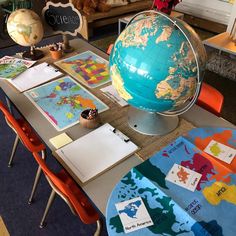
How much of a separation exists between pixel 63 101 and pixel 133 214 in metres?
0.73

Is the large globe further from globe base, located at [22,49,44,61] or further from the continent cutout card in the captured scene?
globe base, located at [22,49,44,61]

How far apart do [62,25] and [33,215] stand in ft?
4.01

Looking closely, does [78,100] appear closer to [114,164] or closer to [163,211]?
[114,164]

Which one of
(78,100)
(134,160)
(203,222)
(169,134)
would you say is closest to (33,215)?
(78,100)

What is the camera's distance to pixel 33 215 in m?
1.62

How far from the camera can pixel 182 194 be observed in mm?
920

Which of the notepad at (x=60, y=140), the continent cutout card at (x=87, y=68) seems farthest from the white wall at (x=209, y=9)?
the notepad at (x=60, y=140)

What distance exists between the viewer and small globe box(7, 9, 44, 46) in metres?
1.54

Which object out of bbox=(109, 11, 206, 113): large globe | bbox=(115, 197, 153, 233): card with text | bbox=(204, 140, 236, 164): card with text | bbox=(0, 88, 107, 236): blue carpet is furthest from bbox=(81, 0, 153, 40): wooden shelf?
bbox=(115, 197, 153, 233): card with text

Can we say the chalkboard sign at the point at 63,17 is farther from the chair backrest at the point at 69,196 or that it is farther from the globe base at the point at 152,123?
the chair backrest at the point at 69,196

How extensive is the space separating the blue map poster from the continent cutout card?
0.07m

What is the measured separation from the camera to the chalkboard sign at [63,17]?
1.61 meters

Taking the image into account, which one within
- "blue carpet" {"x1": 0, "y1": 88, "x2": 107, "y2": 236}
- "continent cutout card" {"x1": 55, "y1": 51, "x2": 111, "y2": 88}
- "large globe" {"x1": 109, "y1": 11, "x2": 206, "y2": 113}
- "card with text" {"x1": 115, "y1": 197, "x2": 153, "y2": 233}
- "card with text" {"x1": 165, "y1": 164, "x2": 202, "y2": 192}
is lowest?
"blue carpet" {"x1": 0, "y1": 88, "x2": 107, "y2": 236}

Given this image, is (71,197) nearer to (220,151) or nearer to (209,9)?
(220,151)
